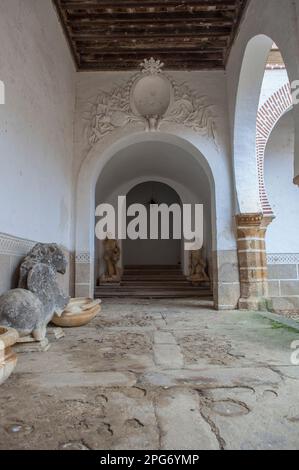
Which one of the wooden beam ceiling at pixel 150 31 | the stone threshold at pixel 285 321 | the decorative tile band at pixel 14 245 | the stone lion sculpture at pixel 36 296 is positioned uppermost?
the wooden beam ceiling at pixel 150 31

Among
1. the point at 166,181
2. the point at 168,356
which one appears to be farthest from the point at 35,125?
the point at 166,181

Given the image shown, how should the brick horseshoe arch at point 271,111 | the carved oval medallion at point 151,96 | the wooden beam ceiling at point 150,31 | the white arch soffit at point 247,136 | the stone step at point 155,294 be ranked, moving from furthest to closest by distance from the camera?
the stone step at point 155,294 < the brick horseshoe arch at point 271,111 < the carved oval medallion at point 151,96 < the white arch soffit at point 247,136 < the wooden beam ceiling at point 150,31

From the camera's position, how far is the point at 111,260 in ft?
30.7

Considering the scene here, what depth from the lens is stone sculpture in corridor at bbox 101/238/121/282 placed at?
9211mm

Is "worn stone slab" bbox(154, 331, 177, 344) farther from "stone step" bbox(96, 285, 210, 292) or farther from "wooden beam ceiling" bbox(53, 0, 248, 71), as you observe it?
"wooden beam ceiling" bbox(53, 0, 248, 71)

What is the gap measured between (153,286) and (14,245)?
577cm

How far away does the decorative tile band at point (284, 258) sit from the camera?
7.43 meters

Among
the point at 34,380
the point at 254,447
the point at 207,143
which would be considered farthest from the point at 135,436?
the point at 207,143

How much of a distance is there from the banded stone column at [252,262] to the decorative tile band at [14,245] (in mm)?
3562

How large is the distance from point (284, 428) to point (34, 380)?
147cm

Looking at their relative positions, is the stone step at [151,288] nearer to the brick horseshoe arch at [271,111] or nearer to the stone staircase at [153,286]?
the stone staircase at [153,286]

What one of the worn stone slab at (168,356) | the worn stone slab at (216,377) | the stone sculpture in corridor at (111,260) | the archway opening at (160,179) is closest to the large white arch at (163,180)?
the archway opening at (160,179)

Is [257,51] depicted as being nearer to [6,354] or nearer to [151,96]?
[151,96]

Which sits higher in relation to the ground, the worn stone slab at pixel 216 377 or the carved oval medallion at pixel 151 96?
the carved oval medallion at pixel 151 96
